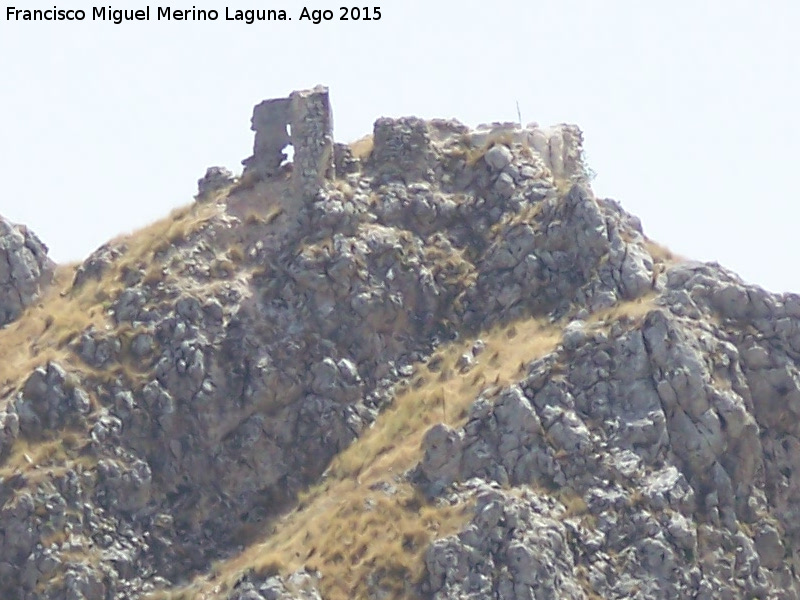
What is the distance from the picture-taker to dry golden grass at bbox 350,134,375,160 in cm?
8669

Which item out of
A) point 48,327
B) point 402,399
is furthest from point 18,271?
point 402,399

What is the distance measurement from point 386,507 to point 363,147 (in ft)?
49.6

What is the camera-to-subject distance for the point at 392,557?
74.8 meters

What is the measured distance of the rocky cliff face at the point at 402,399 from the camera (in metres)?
75.5

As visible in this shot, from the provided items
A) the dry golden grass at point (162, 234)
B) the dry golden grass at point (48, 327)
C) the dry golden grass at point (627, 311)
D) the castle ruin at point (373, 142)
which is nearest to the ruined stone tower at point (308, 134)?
the castle ruin at point (373, 142)

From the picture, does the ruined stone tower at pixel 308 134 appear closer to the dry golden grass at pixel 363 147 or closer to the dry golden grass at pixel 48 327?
the dry golden grass at pixel 363 147

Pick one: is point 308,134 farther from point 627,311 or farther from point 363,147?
point 627,311

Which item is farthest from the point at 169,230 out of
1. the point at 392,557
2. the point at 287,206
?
the point at 392,557

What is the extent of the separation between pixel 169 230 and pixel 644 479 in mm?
17538

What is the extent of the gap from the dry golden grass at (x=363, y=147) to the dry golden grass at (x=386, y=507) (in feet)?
24.8

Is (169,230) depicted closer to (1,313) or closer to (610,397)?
(1,313)

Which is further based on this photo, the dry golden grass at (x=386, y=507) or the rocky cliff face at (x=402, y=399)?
the rocky cliff face at (x=402, y=399)

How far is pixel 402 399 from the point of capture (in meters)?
81.2

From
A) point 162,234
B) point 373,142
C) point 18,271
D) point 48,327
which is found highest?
point 373,142
